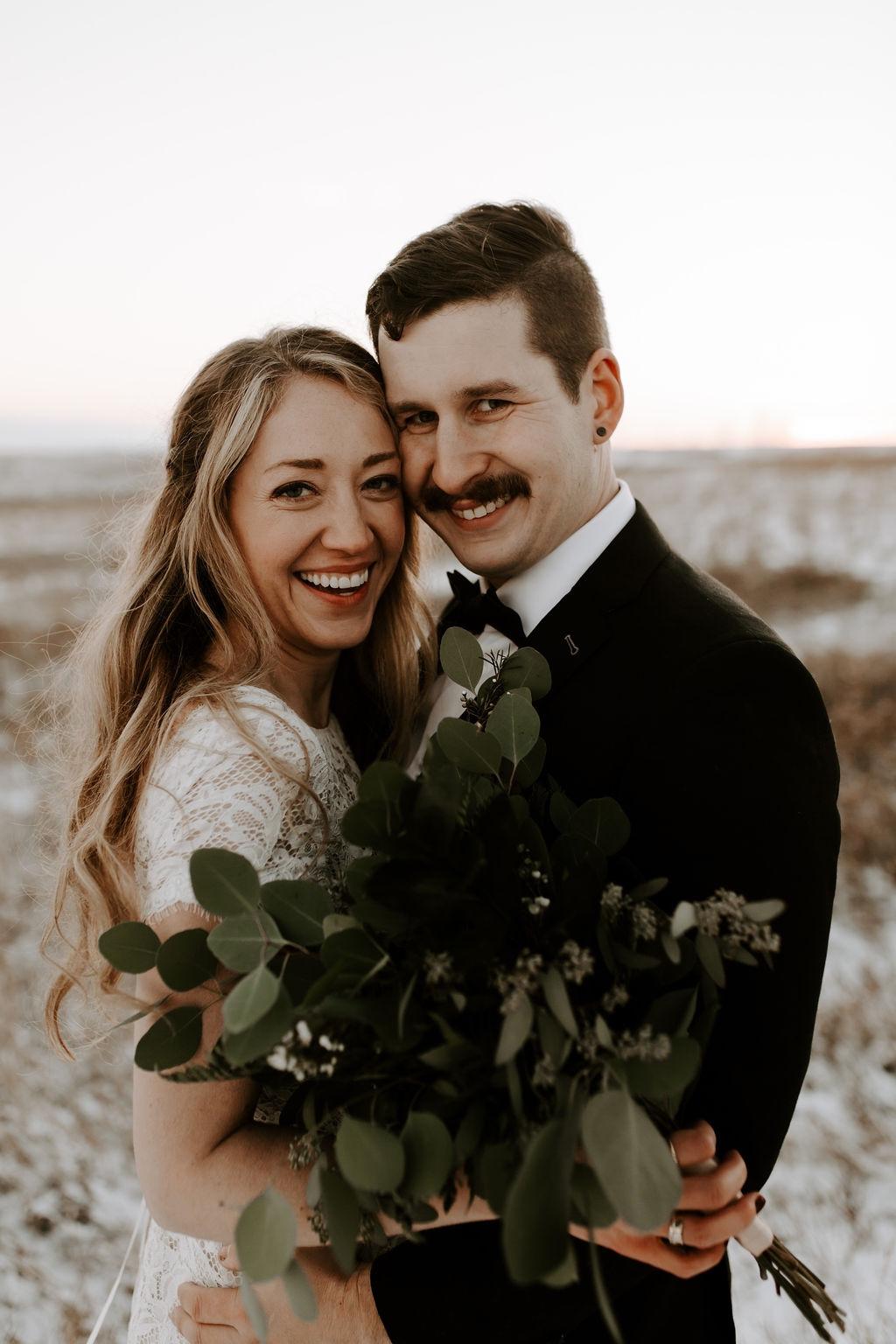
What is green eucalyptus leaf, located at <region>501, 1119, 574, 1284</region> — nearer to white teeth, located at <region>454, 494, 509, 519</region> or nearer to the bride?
the bride

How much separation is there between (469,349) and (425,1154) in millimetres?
1522

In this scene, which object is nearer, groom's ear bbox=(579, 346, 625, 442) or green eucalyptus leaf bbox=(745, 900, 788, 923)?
green eucalyptus leaf bbox=(745, 900, 788, 923)

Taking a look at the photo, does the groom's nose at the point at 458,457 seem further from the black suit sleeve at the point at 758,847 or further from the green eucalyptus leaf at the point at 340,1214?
the green eucalyptus leaf at the point at 340,1214

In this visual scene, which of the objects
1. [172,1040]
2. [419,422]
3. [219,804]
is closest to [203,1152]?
[172,1040]

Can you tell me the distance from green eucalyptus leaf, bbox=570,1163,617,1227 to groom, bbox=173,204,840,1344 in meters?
0.40

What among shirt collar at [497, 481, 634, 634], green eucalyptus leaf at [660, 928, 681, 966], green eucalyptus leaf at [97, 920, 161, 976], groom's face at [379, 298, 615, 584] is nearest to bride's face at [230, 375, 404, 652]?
groom's face at [379, 298, 615, 584]

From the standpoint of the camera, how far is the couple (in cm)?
146

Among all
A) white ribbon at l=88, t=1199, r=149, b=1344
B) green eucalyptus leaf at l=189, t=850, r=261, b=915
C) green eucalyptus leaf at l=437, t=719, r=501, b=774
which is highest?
green eucalyptus leaf at l=437, t=719, r=501, b=774

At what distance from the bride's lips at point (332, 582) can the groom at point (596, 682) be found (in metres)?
0.23

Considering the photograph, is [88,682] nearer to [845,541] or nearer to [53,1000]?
[53,1000]

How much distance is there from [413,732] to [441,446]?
2.55 ft

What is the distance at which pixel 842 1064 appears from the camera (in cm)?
416

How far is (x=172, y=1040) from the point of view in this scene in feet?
4.14

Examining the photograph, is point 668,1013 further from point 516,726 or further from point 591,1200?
point 516,726
